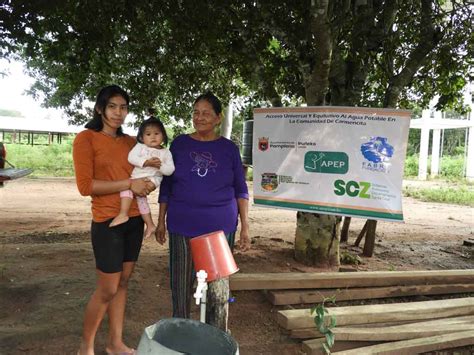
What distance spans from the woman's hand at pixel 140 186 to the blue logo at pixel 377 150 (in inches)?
97.3

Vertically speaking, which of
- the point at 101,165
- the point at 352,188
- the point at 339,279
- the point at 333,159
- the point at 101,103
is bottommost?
the point at 339,279

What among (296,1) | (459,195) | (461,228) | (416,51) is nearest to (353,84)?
(416,51)

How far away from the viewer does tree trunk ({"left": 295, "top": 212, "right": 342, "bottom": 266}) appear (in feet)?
16.4

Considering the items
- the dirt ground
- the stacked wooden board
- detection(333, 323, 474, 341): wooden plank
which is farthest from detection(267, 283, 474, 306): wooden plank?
detection(333, 323, 474, 341): wooden plank

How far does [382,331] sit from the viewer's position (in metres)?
3.28

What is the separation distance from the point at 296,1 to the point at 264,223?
481 centimetres

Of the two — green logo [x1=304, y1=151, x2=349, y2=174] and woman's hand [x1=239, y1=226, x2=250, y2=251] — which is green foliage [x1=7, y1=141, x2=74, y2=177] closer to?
green logo [x1=304, y1=151, x2=349, y2=174]

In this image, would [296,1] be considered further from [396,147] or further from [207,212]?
[207,212]

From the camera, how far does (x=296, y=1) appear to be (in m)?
5.00

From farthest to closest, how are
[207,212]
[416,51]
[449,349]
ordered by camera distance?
[416,51] < [449,349] < [207,212]

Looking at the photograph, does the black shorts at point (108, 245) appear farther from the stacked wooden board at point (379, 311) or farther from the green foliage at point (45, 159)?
the green foliage at point (45, 159)

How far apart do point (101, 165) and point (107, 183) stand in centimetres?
12

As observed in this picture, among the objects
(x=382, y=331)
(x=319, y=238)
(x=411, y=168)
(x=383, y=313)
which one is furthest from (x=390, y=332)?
(x=411, y=168)

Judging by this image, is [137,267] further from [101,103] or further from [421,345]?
[421,345]
